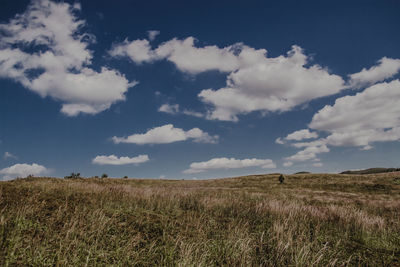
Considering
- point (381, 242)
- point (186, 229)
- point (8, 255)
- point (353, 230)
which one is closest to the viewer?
point (8, 255)

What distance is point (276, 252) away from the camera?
4062 mm

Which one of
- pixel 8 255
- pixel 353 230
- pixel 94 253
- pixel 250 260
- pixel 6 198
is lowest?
pixel 353 230

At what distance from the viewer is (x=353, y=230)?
684 cm

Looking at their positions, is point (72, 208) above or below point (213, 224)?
above

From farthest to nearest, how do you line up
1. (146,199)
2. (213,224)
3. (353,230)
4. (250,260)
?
(146,199) < (353,230) < (213,224) < (250,260)

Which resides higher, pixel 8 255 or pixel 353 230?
pixel 8 255

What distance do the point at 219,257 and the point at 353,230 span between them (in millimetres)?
5690

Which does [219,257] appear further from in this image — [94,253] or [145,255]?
[94,253]

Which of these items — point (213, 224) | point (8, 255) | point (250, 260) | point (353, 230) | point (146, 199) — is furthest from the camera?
point (146, 199)

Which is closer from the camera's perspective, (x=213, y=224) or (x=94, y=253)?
(x=94, y=253)

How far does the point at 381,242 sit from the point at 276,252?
145 inches

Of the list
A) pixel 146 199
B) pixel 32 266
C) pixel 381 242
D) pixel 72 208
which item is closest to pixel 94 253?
pixel 32 266

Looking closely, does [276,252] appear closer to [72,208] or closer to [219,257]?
[219,257]

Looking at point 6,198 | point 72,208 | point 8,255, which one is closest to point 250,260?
point 8,255
